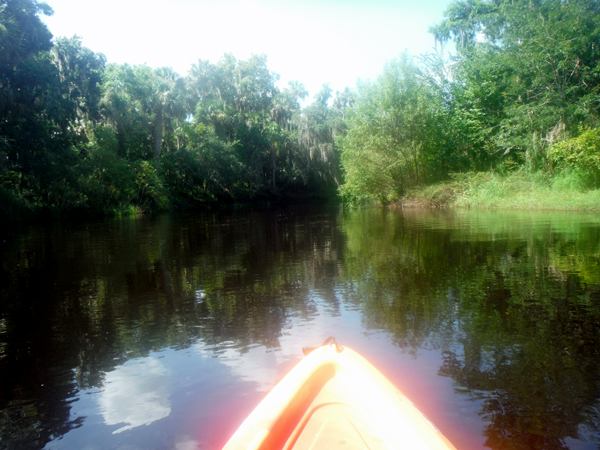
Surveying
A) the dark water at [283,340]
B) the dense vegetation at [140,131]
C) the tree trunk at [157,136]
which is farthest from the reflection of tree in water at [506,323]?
the tree trunk at [157,136]

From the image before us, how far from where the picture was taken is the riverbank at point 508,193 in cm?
1838

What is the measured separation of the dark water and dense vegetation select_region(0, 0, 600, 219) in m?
15.4

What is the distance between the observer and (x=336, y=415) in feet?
6.95

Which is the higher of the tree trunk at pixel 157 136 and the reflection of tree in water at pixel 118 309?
the tree trunk at pixel 157 136

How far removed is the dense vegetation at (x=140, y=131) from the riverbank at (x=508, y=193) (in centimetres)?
1804

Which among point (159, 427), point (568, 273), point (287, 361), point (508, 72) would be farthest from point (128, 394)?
point (508, 72)

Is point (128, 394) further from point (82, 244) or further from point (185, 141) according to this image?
point (185, 141)

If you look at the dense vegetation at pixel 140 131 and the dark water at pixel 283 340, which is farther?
the dense vegetation at pixel 140 131

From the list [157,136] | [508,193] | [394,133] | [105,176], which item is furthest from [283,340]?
[157,136]

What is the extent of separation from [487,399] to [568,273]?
459 cm

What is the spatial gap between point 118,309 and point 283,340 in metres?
2.66

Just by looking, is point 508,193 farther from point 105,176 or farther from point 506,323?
point 105,176

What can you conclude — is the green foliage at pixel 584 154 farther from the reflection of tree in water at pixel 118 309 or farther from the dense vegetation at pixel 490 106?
the reflection of tree in water at pixel 118 309

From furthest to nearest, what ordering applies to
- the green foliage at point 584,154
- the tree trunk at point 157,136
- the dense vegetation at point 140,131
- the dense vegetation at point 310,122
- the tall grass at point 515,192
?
the tree trunk at point 157,136, the dense vegetation at point 140,131, the dense vegetation at point 310,122, the tall grass at point 515,192, the green foliage at point 584,154
